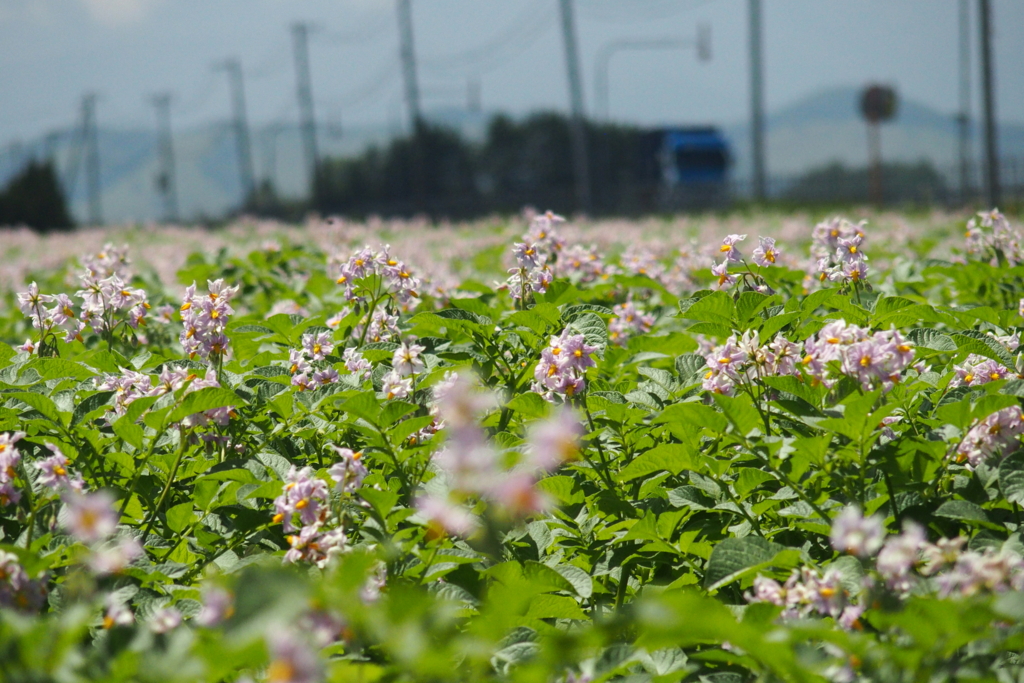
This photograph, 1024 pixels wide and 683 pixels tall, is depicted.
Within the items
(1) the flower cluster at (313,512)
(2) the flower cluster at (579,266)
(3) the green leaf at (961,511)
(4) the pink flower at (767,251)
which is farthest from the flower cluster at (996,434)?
(2) the flower cluster at (579,266)

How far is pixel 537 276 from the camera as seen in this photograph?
332cm

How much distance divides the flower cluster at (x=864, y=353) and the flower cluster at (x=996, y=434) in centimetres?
23

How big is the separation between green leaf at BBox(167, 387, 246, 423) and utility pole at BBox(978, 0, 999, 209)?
16587 mm

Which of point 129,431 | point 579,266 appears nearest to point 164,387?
point 129,431

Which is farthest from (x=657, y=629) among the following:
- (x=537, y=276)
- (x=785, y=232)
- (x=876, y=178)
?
(x=876, y=178)

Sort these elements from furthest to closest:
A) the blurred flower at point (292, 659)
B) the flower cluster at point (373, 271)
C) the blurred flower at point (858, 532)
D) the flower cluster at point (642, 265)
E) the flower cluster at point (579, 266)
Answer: the flower cluster at point (642, 265), the flower cluster at point (579, 266), the flower cluster at point (373, 271), the blurred flower at point (858, 532), the blurred flower at point (292, 659)

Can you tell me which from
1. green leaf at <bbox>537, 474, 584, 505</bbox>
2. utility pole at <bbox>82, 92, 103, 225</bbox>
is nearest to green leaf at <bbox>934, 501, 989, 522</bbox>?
green leaf at <bbox>537, 474, 584, 505</bbox>

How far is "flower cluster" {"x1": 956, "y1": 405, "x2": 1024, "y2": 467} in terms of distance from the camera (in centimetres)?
217

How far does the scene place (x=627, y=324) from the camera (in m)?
3.97

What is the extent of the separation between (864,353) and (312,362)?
178 cm

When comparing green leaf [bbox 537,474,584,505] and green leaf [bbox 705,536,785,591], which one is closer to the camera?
green leaf [bbox 705,536,785,591]

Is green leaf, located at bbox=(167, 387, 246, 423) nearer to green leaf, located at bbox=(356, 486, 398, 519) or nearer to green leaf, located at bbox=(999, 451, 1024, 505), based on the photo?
green leaf, located at bbox=(356, 486, 398, 519)

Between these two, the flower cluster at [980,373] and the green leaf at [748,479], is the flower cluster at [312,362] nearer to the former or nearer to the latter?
the green leaf at [748,479]

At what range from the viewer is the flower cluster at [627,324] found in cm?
393
